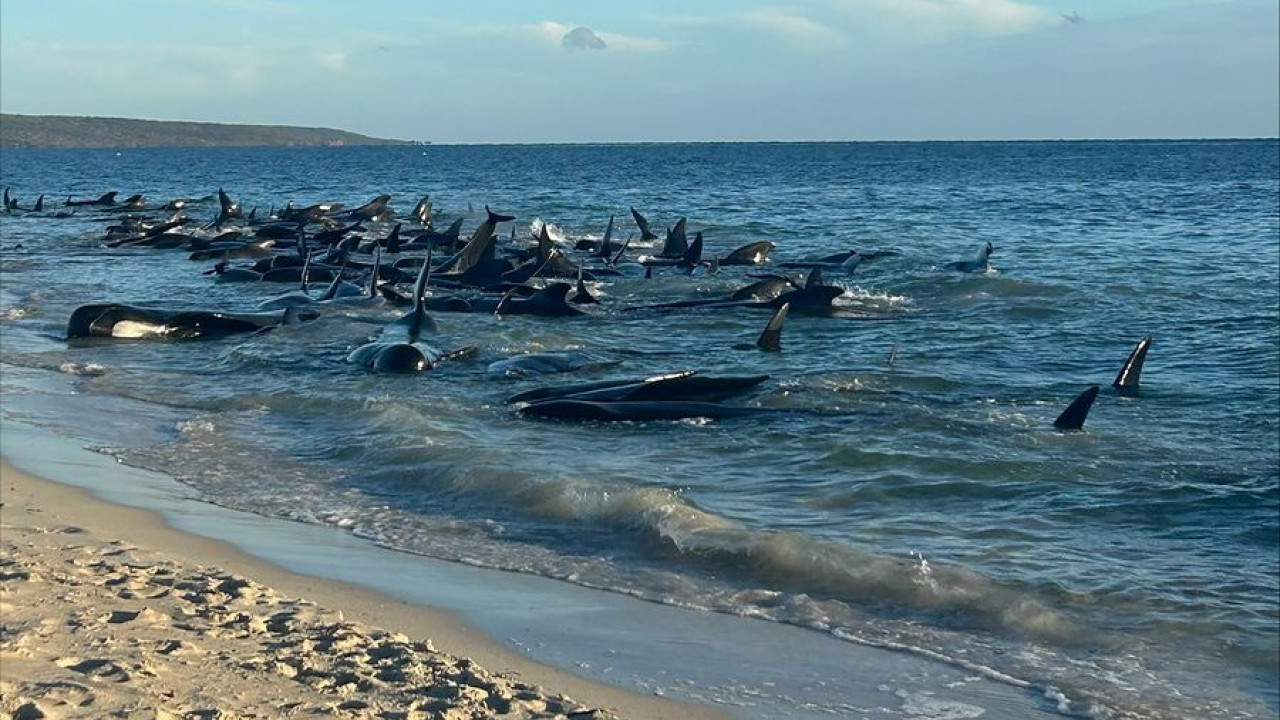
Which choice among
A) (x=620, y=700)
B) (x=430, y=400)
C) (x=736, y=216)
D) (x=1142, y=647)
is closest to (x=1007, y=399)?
(x=430, y=400)

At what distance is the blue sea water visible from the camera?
712cm

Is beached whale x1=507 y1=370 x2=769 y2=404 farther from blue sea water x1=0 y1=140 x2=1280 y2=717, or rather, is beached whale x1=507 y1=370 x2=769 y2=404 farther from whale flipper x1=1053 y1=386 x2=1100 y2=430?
whale flipper x1=1053 y1=386 x2=1100 y2=430

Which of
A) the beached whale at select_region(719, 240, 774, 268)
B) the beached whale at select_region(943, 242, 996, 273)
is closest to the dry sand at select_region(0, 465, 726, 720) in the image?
the beached whale at select_region(943, 242, 996, 273)

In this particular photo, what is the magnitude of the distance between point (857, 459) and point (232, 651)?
5.49 metres

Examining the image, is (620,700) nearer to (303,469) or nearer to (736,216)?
(303,469)

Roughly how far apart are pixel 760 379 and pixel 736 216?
3287 centimetres

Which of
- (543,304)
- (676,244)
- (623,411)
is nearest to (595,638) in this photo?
(623,411)

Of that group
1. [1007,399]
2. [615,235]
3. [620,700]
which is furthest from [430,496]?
[615,235]

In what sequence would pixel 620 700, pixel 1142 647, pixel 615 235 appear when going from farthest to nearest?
1. pixel 615 235
2. pixel 1142 647
3. pixel 620 700

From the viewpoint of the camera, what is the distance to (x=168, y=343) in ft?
54.9

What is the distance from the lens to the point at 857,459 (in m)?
10.4

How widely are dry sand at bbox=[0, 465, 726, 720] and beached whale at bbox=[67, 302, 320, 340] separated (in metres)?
9.53

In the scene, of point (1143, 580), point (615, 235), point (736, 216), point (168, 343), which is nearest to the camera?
point (1143, 580)

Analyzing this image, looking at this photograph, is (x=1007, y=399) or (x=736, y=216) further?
(x=736, y=216)
